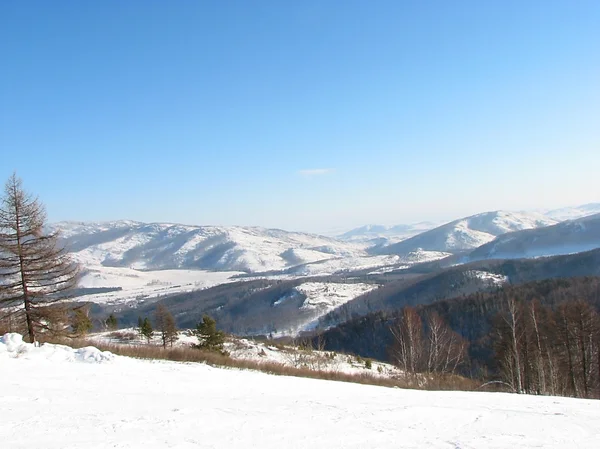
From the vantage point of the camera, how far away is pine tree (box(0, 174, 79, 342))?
64.7 feet

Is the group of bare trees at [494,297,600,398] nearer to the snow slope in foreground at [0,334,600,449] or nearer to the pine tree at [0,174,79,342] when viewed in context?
the snow slope in foreground at [0,334,600,449]

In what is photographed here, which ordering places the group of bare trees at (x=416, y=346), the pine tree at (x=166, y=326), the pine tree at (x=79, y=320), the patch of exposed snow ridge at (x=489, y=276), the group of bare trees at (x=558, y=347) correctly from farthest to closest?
the patch of exposed snow ridge at (x=489, y=276) < the pine tree at (x=166, y=326) < the group of bare trees at (x=558, y=347) < the group of bare trees at (x=416, y=346) < the pine tree at (x=79, y=320)

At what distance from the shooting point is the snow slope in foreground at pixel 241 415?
6223 mm

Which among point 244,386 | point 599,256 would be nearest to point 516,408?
point 244,386

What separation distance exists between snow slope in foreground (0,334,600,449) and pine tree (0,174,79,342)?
9954mm

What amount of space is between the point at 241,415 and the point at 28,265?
1729 cm

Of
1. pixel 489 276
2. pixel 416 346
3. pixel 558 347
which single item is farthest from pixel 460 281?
pixel 416 346

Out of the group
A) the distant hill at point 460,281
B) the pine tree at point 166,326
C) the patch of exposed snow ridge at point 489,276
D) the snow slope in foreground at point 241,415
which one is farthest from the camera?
the patch of exposed snow ridge at point 489,276

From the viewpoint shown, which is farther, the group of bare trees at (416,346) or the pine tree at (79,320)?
the group of bare trees at (416,346)

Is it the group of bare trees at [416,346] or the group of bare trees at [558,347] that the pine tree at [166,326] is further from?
the group of bare trees at [558,347]

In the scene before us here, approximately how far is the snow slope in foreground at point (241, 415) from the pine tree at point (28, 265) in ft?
32.7

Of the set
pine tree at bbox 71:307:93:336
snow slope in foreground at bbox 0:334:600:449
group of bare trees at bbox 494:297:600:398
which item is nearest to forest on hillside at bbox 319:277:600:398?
group of bare trees at bbox 494:297:600:398

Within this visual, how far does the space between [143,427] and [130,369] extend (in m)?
5.47

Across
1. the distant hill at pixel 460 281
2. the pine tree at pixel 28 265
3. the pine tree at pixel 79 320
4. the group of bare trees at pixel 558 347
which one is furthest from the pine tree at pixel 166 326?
the distant hill at pixel 460 281
